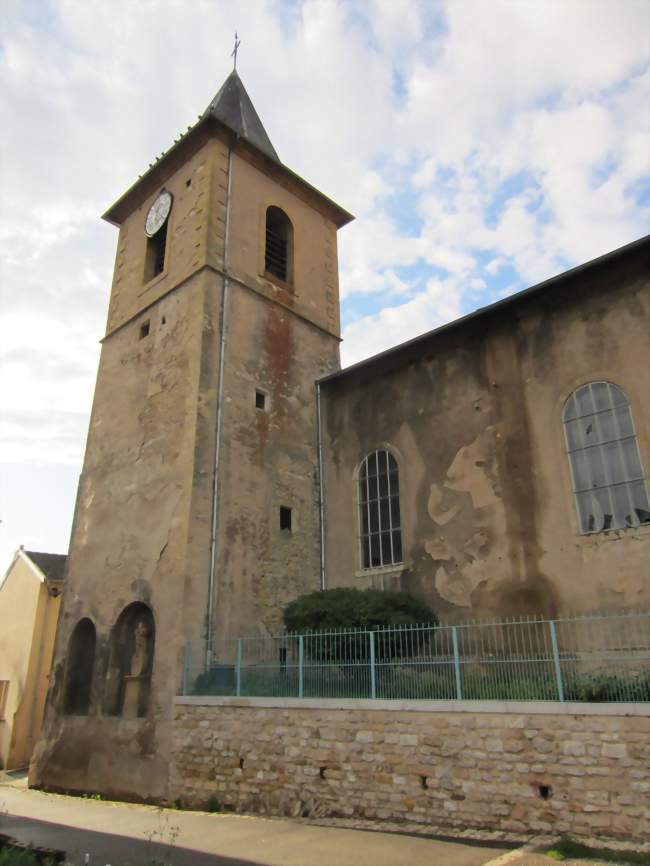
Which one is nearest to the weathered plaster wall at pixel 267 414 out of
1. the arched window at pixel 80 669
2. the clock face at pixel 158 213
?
Answer: the clock face at pixel 158 213

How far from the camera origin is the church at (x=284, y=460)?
36.4 feet

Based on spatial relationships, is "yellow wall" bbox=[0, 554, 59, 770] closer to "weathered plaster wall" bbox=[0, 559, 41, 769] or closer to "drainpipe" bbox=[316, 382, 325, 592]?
"weathered plaster wall" bbox=[0, 559, 41, 769]

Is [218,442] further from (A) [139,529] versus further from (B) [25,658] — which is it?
(B) [25,658]

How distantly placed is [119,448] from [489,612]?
350 inches

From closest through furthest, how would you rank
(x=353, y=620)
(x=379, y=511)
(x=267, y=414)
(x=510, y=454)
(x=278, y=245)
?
(x=353, y=620) < (x=510, y=454) < (x=379, y=511) < (x=267, y=414) < (x=278, y=245)

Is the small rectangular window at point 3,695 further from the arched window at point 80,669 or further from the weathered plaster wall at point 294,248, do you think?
the weathered plaster wall at point 294,248

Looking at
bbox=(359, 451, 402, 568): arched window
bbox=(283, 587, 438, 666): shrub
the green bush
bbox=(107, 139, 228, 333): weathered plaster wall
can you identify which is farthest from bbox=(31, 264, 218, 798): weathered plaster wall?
the green bush

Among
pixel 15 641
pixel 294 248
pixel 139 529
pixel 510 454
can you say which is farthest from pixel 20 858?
pixel 15 641

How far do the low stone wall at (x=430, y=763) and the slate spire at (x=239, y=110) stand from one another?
1533cm

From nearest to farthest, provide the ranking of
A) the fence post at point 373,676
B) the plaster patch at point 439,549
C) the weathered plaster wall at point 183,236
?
1. the fence post at point 373,676
2. the plaster patch at point 439,549
3. the weathered plaster wall at point 183,236

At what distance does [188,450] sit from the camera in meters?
13.1

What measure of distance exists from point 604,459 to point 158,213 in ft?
42.6

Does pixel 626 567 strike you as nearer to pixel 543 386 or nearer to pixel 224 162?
pixel 543 386

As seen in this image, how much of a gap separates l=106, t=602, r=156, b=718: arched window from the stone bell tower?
0.04 metres
